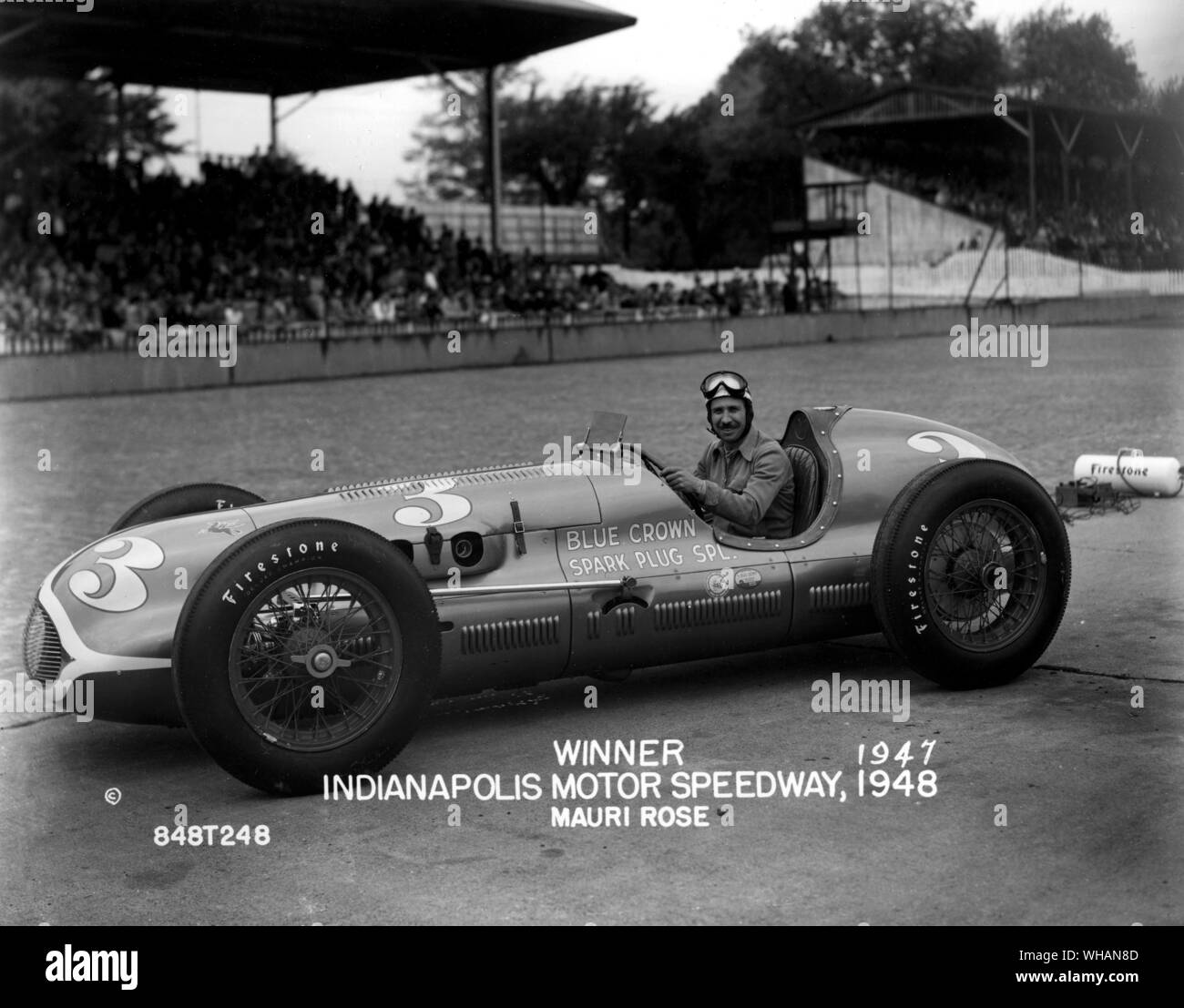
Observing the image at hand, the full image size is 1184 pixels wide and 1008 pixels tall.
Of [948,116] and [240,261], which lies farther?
[948,116]

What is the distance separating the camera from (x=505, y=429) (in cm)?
1558

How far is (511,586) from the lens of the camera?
16.1 feet

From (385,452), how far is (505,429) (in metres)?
1.93

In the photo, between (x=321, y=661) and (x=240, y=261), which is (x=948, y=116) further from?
(x=321, y=661)

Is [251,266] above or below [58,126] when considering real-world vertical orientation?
below

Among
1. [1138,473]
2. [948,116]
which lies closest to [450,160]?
[948,116]

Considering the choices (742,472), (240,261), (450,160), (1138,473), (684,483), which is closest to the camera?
(684,483)

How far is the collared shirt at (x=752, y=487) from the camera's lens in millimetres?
5426

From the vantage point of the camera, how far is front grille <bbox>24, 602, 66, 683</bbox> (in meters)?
4.79

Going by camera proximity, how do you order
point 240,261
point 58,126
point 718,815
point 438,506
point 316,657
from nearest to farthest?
point 718,815 → point 316,657 → point 438,506 → point 240,261 → point 58,126

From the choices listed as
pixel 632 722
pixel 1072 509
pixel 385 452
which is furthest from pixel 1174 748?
pixel 385 452

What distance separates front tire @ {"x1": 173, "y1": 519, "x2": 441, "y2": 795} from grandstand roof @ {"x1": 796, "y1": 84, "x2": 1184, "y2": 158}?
42.5m

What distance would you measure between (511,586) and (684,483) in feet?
2.54

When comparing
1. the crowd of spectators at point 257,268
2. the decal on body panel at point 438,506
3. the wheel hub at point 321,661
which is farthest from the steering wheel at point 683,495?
the crowd of spectators at point 257,268
